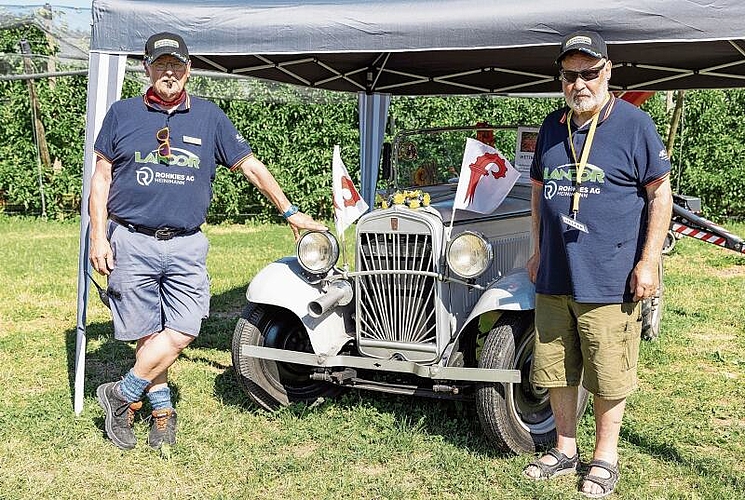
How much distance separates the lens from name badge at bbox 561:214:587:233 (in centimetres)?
318

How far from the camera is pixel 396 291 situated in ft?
13.4

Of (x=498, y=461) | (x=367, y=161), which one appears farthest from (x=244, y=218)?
(x=498, y=461)

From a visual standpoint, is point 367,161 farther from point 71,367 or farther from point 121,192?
point 121,192

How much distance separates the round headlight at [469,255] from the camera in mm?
3902

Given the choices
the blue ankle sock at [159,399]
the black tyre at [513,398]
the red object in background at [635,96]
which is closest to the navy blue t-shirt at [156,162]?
the blue ankle sock at [159,399]

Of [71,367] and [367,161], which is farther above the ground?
[367,161]

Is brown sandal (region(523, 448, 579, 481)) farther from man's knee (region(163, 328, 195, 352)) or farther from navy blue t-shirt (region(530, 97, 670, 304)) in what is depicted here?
man's knee (region(163, 328, 195, 352))

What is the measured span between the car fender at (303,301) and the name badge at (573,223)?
147cm

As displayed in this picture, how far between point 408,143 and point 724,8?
2686 mm

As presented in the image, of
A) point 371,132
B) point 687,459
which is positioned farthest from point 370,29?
point 371,132

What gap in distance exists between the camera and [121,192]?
3684 mm

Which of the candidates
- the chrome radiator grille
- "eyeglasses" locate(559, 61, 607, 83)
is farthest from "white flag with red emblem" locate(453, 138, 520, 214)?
"eyeglasses" locate(559, 61, 607, 83)

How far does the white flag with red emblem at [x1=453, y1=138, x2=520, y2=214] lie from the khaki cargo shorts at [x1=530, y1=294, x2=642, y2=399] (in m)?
0.90

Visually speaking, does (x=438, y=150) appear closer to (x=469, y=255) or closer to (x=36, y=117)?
(x=469, y=255)
